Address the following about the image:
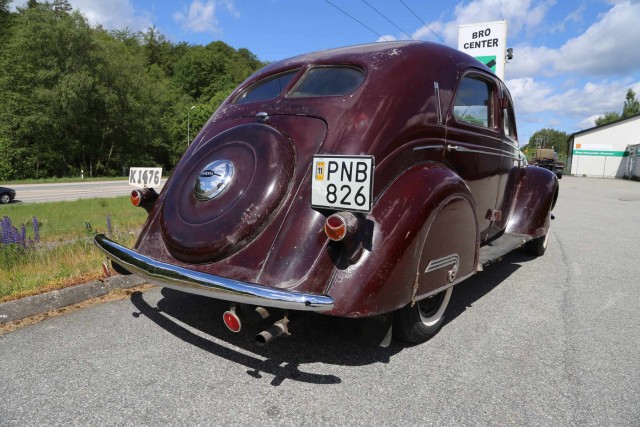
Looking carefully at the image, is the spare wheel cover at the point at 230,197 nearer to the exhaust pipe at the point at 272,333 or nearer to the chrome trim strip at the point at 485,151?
the exhaust pipe at the point at 272,333

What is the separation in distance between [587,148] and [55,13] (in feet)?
171

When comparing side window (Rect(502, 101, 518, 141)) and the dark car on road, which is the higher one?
side window (Rect(502, 101, 518, 141))

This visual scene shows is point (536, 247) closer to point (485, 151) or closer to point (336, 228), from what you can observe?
point (485, 151)

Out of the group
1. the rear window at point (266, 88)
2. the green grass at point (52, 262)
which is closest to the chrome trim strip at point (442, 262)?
the rear window at point (266, 88)

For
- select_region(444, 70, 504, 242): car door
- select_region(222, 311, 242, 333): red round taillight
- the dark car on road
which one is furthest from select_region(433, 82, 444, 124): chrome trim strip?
the dark car on road

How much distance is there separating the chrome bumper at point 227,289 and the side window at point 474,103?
2174 millimetres

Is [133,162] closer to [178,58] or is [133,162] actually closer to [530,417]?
[178,58]

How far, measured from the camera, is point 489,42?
1189cm

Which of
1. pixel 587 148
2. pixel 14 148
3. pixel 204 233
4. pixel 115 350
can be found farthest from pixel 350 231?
pixel 587 148

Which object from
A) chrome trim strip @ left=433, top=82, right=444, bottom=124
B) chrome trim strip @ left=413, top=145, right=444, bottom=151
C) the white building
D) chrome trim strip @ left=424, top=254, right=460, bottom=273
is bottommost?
chrome trim strip @ left=424, top=254, right=460, bottom=273

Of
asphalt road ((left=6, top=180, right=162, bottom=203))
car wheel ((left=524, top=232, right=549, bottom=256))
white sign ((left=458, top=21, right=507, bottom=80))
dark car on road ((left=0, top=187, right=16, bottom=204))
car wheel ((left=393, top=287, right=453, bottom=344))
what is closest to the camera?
car wheel ((left=393, top=287, right=453, bottom=344))

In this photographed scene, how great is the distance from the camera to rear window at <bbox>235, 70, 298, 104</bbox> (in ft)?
12.2

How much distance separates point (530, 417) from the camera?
7.68 feet

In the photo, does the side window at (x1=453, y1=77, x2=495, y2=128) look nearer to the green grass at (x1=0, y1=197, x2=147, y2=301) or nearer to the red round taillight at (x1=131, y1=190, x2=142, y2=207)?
the red round taillight at (x1=131, y1=190, x2=142, y2=207)
